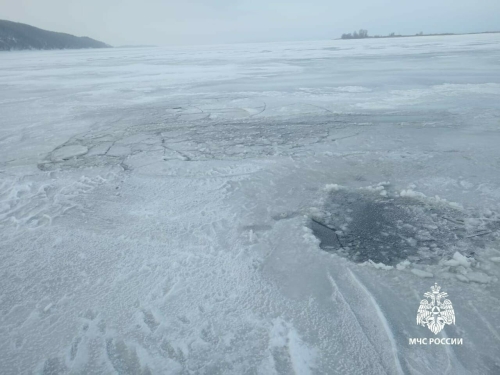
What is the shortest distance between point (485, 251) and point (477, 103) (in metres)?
5.84

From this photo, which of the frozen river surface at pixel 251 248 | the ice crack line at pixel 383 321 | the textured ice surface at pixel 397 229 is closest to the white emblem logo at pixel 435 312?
the frozen river surface at pixel 251 248

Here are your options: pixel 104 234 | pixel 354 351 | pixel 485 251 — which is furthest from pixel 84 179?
pixel 485 251

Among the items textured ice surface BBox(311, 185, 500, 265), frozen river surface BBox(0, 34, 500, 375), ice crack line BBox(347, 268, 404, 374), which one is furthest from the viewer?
textured ice surface BBox(311, 185, 500, 265)

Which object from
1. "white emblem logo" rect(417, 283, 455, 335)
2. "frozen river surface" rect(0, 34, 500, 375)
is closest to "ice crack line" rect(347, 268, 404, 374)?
"frozen river surface" rect(0, 34, 500, 375)

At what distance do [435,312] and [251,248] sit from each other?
1322 mm

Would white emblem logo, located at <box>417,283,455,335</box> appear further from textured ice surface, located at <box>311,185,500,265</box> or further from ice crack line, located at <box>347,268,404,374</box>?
textured ice surface, located at <box>311,185,500,265</box>

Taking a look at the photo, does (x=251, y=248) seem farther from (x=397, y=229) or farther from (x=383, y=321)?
(x=397, y=229)

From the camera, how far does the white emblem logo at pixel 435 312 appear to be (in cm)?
189

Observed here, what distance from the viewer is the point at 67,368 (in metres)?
1.73

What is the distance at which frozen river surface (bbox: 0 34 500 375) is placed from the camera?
1.80 metres

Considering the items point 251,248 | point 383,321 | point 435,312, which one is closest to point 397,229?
point 435,312

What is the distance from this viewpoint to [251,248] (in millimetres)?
2646

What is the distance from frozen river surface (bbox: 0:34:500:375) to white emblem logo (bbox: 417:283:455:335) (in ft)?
0.13

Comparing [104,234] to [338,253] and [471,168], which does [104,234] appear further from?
[471,168]
